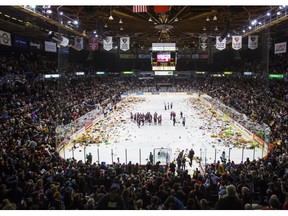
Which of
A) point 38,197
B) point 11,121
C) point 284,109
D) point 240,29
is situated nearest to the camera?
point 38,197

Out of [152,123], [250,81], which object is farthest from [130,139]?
[250,81]

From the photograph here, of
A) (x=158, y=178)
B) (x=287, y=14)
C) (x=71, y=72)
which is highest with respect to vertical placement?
(x=287, y=14)

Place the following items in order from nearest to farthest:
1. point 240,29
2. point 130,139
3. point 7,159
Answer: point 7,159 → point 130,139 → point 240,29

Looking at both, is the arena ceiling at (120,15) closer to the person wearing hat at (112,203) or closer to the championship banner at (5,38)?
the championship banner at (5,38)

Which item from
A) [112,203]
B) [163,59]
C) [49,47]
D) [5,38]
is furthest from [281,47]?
[112,203]

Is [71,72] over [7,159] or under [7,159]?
over

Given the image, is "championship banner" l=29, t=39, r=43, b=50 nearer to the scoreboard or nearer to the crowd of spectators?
the crowd of spectators

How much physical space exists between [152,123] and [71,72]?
2106 cm

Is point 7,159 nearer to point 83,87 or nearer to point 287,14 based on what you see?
point 287,14

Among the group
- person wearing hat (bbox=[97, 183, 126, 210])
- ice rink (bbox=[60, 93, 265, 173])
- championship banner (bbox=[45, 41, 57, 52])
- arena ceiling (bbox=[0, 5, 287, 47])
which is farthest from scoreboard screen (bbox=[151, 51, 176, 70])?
person wearing hat (bbox=[97, 183, 126, 210])

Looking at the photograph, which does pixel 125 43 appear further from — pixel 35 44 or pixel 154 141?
pixel 35 44

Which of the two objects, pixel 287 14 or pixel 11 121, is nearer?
pixel 11 121

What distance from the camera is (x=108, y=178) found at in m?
8.80

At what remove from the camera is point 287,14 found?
1836 centimetres
